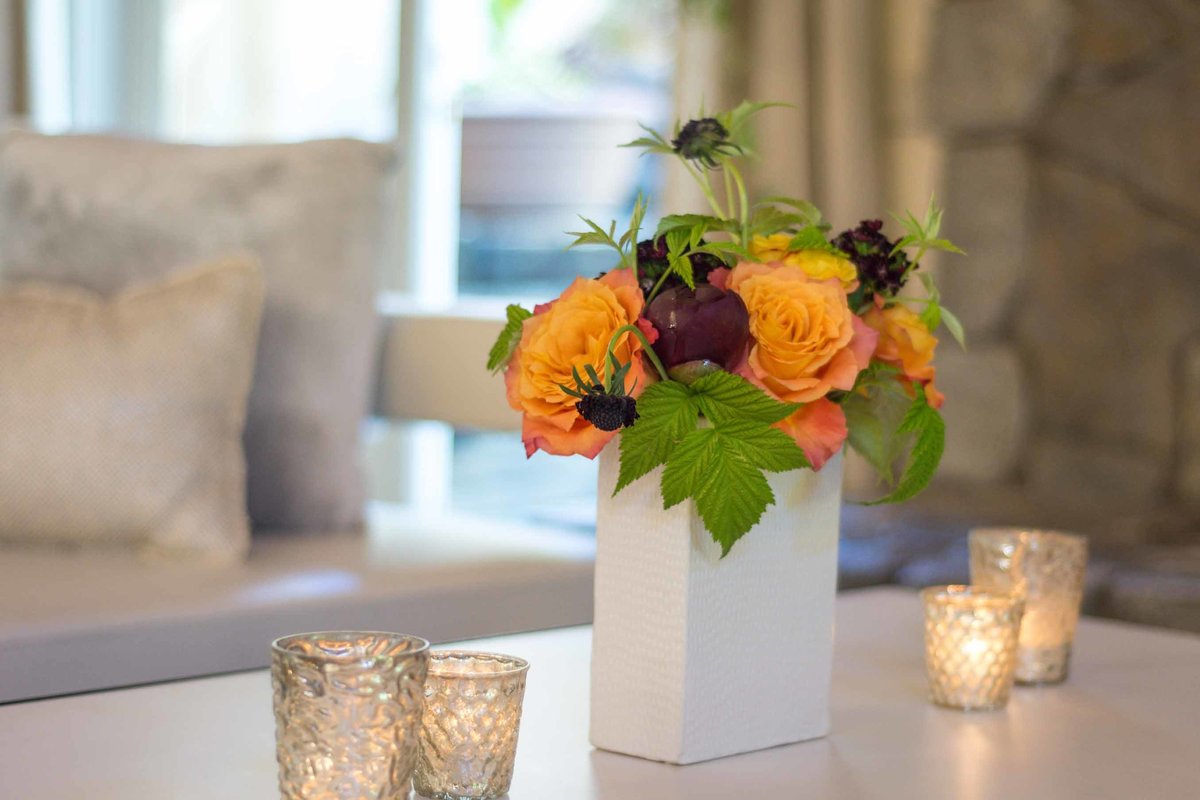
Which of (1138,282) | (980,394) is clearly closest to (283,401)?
(980,394)

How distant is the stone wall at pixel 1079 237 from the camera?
8.38 ft

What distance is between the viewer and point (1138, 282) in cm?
259

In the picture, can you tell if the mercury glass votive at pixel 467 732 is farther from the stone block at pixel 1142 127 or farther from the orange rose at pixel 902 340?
the stone block at pixel 1142 127

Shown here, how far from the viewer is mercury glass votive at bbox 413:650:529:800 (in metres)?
0.74

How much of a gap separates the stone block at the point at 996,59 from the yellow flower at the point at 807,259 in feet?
5.99

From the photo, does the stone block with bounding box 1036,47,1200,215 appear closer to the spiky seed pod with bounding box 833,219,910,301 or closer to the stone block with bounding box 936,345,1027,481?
the stone block with bounding box 936,345,1027,481

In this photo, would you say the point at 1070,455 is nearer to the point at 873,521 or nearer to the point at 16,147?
the point at 873,521

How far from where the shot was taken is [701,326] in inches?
30.7

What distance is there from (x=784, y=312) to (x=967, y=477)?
79.8 inches

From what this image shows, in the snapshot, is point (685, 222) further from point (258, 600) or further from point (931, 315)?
point (258, 600)

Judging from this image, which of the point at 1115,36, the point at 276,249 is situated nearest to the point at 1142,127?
the point at 1115,36

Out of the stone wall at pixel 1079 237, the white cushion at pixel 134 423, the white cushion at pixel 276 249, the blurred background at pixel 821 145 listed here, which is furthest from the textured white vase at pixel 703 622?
the stone wall at pixel 1079 237

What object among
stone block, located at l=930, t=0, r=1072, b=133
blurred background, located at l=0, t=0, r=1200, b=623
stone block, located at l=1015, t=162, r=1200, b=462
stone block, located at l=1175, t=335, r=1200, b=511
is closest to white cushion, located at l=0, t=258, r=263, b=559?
blurred background, located at l=0, t=0, r=1200, b=623

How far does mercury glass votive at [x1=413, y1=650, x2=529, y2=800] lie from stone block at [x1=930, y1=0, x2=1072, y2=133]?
2048mm
